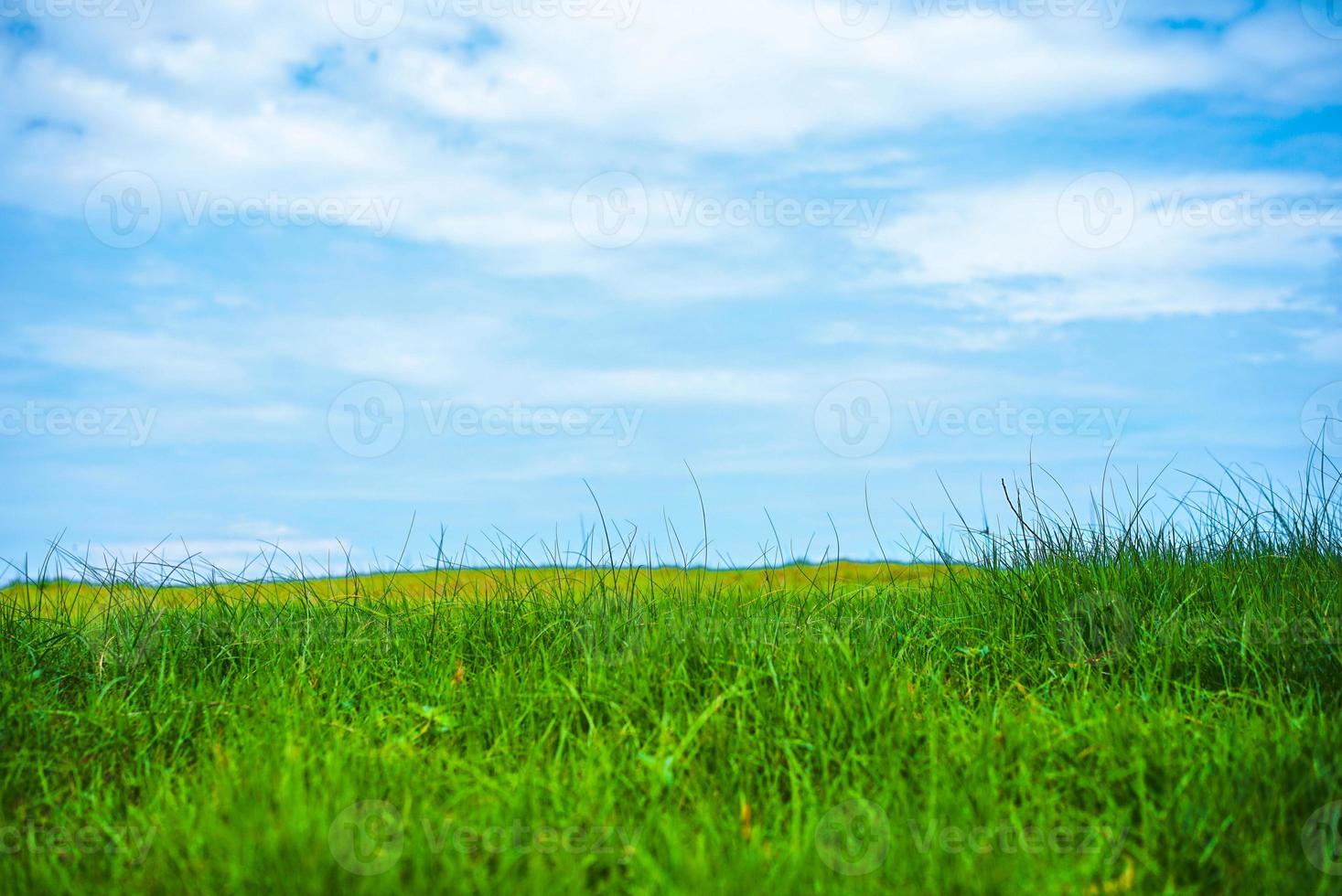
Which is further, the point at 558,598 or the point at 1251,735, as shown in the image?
the point at 558,598

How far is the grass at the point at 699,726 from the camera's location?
11.2 feet

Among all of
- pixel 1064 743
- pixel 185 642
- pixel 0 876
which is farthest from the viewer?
pixel 185 642

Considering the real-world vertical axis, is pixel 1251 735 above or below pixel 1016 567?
below

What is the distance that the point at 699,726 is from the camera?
4125 mm

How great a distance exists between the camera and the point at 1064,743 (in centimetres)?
414

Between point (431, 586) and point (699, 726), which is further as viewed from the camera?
point (431, 586)

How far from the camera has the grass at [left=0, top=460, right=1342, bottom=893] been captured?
3400mm

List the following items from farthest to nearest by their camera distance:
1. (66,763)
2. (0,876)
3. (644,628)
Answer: (644,628) → (66,763) → (0,876)

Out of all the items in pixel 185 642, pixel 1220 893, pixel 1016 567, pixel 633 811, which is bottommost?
pixel 1220 893

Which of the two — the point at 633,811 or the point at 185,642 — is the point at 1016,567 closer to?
the point at 633,811

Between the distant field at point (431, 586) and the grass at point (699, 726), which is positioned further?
the distant field at point (431, 586)

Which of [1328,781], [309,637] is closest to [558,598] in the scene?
[309,637]

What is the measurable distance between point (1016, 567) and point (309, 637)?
13.8 feet

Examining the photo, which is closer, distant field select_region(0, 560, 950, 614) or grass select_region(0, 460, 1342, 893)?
grass select_region(0, 460, 1342, 893)
